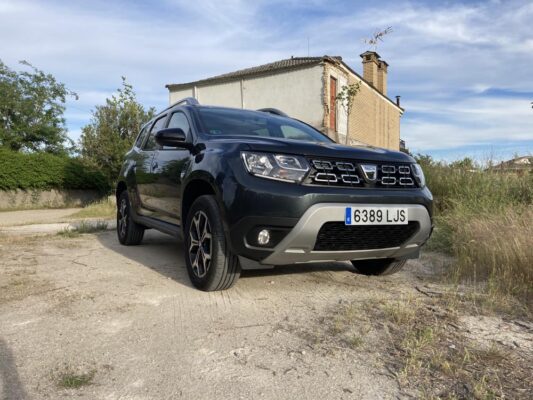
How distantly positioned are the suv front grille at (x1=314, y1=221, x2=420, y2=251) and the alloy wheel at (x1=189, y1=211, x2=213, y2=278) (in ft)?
2.79

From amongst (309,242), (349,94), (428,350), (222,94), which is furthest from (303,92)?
(428,350)

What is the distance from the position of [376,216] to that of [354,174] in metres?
0.34

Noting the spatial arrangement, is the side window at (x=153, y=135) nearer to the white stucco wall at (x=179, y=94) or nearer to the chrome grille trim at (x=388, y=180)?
the chrome grille trim at (x=388, y=180)

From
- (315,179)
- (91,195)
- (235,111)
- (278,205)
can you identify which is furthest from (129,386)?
(91,195)

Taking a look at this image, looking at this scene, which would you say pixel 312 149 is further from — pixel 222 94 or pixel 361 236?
pixel 222 94

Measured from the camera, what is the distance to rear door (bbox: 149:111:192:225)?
418 cm

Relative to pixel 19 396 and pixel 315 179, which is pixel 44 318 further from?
pixel 315 179

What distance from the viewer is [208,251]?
3.55 meters

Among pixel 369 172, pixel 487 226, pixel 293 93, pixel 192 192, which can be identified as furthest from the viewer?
pixel 293 93

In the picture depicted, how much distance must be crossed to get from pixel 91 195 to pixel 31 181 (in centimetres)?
316

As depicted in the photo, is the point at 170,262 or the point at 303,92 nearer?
the point at 170,262

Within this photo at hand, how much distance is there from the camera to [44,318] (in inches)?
120

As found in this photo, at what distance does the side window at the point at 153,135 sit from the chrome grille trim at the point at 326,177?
8.54ft

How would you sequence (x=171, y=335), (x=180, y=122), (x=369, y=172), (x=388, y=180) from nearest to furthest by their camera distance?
(x=171, y=335), (x=369, y=172), (x=388, y=180), (x=180, y=122)
